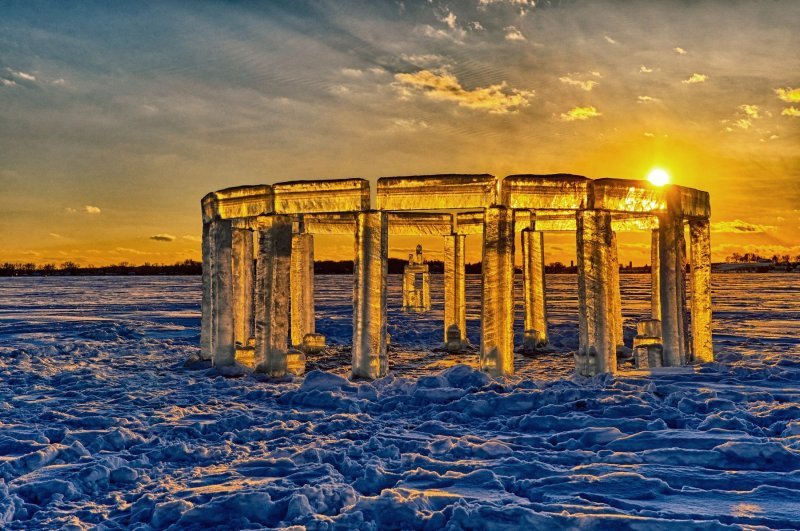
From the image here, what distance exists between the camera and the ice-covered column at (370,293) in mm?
12375

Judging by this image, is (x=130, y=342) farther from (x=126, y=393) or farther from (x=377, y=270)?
(x=377, y=270)

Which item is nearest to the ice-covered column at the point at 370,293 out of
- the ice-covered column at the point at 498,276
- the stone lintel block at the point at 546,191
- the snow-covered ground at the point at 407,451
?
the snow-covered ground at the point at 407,451

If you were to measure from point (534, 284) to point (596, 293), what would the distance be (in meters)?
7.64

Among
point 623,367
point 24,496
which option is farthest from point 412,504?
point 623,367

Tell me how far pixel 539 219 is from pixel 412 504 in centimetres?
1418

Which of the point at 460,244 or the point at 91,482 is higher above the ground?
the point at 460,244

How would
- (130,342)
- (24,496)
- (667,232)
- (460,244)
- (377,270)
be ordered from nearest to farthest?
1. (24,496)
2. (377,270)
3. (667,232)
4. (460,244)
5. (130,342)

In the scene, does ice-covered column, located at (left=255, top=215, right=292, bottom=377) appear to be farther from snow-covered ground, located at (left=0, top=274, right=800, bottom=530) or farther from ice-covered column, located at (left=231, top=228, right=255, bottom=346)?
ice-covered column, located at (left=231, top=228, right=255, bottom=346)

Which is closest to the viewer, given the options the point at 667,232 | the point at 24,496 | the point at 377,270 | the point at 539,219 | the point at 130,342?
the point at 24,496

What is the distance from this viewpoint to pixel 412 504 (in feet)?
19.9

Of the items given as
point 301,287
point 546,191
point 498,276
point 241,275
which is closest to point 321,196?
point 498,276

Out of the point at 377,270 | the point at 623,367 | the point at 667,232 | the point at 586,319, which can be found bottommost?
the point at 623,367

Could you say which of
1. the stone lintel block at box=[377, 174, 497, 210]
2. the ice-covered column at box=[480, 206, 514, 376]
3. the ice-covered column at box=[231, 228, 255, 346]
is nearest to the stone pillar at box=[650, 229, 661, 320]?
the ice-covered column at box=[480, 206, 514, 376]

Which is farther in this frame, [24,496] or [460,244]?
[460,244]
